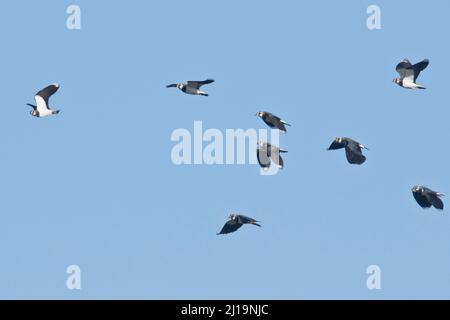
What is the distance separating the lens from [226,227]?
77.9 meters

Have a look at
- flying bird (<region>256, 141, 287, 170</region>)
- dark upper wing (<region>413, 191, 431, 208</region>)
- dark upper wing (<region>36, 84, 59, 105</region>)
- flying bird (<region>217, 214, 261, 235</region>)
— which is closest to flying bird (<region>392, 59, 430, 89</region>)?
dark upper wing (<region>413, 191, 431, 208</region>)

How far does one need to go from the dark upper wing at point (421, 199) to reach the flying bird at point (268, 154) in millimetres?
6112

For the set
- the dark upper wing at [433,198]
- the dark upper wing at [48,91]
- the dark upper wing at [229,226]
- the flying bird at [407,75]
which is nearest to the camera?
the dark upper wing at [433,198]

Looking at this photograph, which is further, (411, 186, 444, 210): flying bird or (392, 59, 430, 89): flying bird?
(392, 59, 430, 89): flying bird

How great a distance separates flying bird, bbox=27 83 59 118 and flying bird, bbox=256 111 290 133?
9.05m

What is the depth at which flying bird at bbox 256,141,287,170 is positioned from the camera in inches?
3086

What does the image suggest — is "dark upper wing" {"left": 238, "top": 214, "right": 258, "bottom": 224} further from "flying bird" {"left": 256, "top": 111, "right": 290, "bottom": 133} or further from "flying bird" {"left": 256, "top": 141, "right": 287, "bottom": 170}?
"flying bird" {"left": 256, "top": 111, "right": 290, "bottom": 133}

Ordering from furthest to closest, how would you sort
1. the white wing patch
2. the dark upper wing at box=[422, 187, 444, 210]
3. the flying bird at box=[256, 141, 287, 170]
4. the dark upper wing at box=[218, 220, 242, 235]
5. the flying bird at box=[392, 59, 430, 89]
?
the flying bird at box=[392, 59, 430, 89], the white wing patch, the flying bird at box=[256, 141, 287, 170], the dark upper wing at box=[218, 220, 242, 235], the dark upper wing at box=[422, 187, 444, 210]

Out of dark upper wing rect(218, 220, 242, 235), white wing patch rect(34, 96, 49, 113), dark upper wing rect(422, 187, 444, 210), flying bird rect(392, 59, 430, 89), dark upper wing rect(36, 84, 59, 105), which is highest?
flying bird rect(392, 59, 430, 89)

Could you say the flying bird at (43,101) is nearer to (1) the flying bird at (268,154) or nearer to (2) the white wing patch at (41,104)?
(2) the white wing patch at (41,104)

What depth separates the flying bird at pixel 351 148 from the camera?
77.9 metres

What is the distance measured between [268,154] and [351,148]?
11.9 feet

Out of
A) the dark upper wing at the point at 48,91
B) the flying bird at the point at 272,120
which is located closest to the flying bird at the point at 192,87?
the flying bird at the point at 272,120
